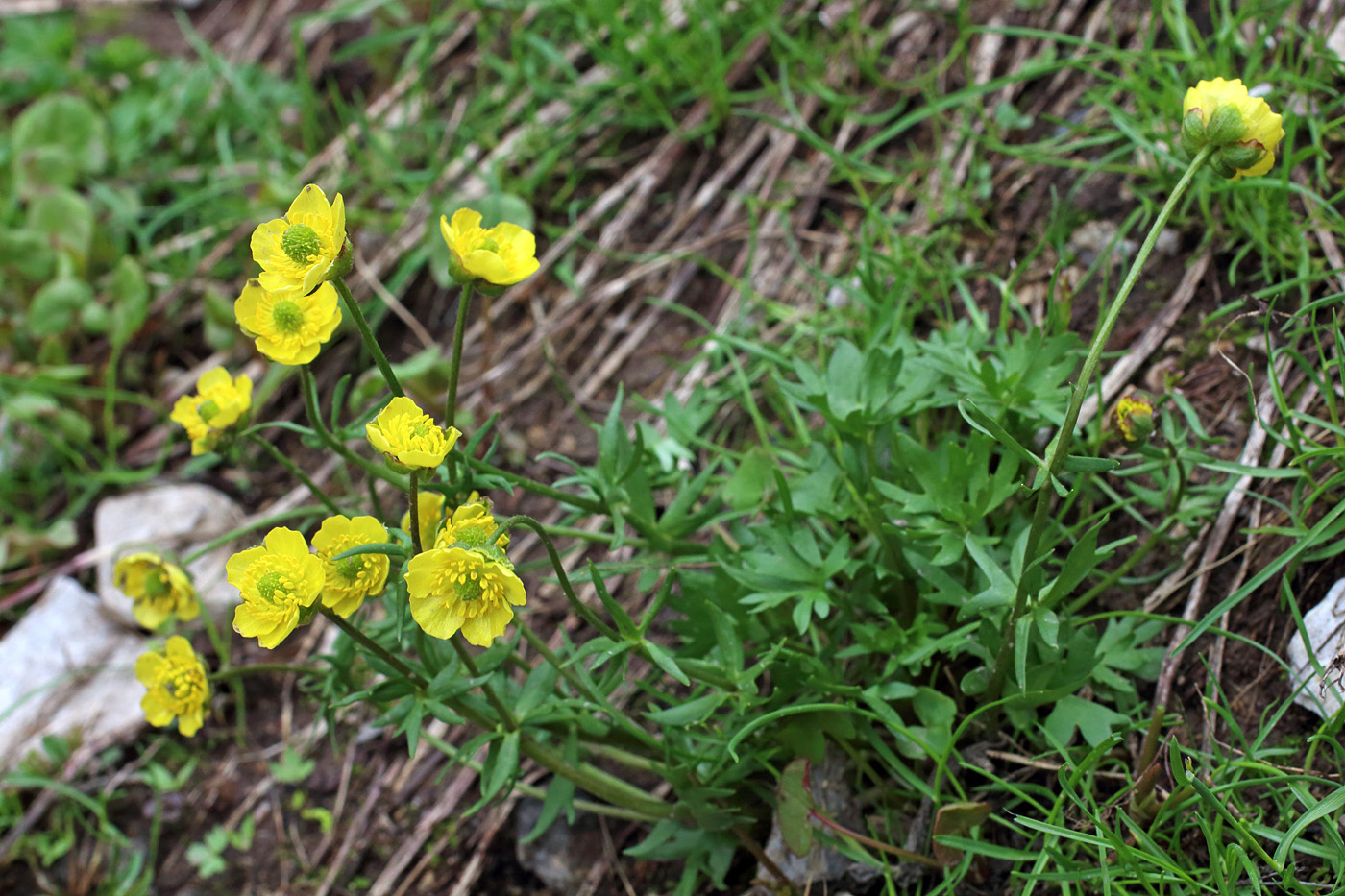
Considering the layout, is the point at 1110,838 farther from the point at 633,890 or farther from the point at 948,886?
the point at 633,890

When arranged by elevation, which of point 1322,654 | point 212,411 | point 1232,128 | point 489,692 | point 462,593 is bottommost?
point 1322,654

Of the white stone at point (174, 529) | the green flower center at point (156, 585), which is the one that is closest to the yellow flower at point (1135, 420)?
the green flower center at point (156, 585)

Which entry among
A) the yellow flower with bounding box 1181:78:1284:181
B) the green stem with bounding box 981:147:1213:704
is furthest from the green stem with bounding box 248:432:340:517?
the yellow flower with bounding box 1181:78:1284:181

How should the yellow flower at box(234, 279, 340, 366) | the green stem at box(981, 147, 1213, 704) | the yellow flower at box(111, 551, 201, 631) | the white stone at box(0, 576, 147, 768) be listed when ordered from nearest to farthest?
1. the green stem at box(981, 147, 1213, 704)
2. the yellow flower at box(234, 279, 340, 366)
3. the yellow flower at box(111, 551, 201, 631)
4. the white stone at box(0, 576, 147, 768)

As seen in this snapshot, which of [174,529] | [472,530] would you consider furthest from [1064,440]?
[174,529]

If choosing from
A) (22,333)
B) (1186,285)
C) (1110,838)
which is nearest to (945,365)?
(1186,285)

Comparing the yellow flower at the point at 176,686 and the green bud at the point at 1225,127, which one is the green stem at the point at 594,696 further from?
the green bud at the point at 1225,127

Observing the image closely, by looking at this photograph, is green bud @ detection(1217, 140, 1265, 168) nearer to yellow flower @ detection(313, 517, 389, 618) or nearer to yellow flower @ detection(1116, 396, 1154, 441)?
yellow flower @ detection(1116, 396, 1154, 441)

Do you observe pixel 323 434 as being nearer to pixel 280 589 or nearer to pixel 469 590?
pixel 280 589
